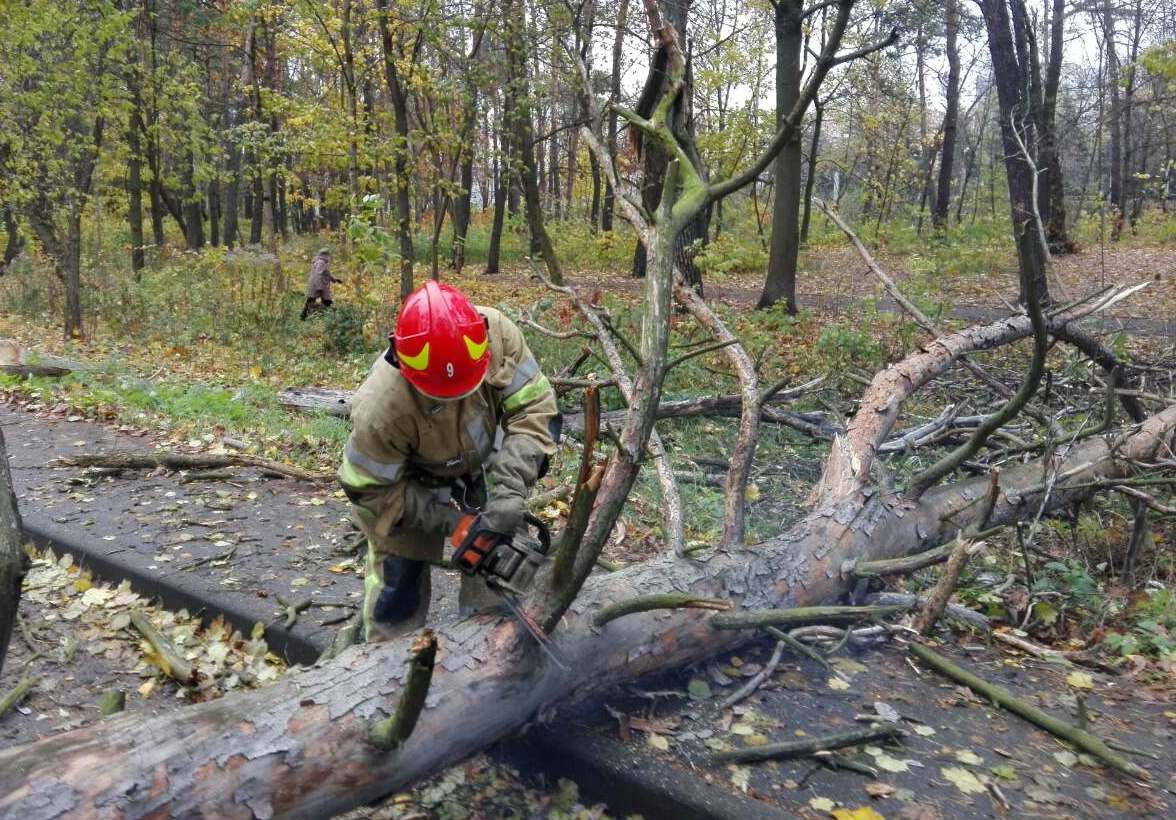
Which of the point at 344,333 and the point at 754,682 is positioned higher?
the point at 344,333

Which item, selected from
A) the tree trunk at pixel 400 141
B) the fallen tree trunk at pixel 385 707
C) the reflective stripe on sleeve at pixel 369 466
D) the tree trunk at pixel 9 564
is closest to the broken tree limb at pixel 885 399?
the fallen tree trunk at pixel 385 707

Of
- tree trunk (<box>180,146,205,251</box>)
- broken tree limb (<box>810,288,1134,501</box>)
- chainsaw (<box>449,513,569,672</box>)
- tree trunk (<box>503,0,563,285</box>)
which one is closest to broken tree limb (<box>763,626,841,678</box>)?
chainsaw (<box>449,513,569,672</box>)

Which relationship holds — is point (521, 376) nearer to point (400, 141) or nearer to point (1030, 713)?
point (1030, 713)

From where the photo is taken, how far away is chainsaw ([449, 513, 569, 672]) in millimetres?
2658

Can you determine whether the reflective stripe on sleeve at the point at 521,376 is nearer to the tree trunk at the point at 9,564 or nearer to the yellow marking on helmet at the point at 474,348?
the yellow marking on helmet at the point at 474,348

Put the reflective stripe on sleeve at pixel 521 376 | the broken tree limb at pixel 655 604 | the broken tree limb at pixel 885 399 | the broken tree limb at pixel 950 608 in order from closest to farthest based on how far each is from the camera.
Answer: the broken tree limb at pixel 655 604 → the reflective stripe on sleeve at pixel 521 376 → the broken tree limb at pixel 950 608 → the broken tree limb at pixel 885 399

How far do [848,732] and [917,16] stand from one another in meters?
13.0

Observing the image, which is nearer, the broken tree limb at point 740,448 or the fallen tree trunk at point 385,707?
the fallen tree trunk at point 385,707

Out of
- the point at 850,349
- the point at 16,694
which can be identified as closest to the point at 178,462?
the point at 16,694

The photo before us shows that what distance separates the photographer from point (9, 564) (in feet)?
6.58

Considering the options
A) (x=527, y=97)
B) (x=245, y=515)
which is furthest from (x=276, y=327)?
(x=245, y=515)

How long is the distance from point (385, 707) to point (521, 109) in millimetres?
11124

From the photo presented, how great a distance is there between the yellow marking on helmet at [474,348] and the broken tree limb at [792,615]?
1278 mm

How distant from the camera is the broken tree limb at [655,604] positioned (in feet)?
8.63
